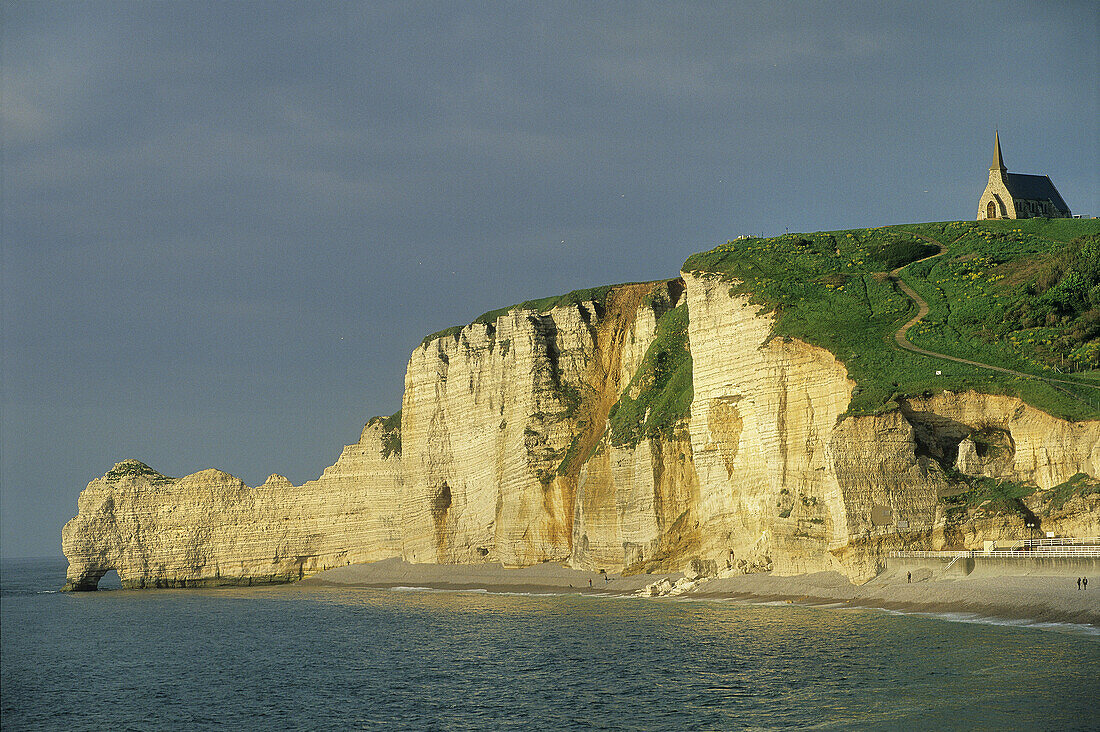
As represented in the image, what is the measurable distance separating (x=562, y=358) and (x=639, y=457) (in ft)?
66.9

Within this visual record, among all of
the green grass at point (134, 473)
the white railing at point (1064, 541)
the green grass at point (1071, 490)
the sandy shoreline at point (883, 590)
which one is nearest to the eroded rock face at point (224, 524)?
the green grass at point (134, 473)

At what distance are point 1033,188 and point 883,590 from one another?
61.4 meters

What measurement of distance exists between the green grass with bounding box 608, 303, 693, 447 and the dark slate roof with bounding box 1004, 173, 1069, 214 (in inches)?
1370

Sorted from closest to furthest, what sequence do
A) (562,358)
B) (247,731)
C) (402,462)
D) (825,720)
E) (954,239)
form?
(825,720), (247,731), (954,239), (562,358), (402,462)

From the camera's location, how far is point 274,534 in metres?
107

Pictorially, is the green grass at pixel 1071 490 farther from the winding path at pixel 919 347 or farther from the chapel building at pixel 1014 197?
the chapel building at pixel 1014 197

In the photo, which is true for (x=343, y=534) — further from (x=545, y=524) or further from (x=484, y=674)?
(x=484, y=674)

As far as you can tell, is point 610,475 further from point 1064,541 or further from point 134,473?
point 134,473

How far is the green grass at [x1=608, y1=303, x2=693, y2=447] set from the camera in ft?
255

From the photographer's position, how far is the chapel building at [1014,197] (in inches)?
3780

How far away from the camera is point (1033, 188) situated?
325 feet

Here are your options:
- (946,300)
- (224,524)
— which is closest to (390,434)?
(224,524)

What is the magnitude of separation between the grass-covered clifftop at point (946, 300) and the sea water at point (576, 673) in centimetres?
1530

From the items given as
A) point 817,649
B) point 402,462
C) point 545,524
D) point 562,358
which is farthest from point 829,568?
point 402,462
